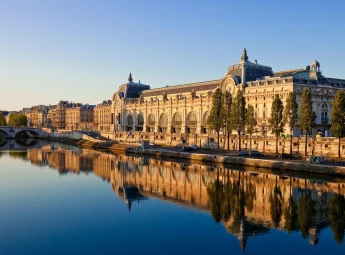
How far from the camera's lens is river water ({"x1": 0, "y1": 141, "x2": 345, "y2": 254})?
27.2 metres

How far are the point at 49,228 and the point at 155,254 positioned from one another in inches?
369

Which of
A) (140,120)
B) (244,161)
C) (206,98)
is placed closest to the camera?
(244,161)

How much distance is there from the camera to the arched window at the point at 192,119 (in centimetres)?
11352

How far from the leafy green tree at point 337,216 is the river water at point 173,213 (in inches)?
2.8

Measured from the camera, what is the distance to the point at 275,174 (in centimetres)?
5375

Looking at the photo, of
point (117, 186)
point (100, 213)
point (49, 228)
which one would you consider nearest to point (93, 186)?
point (117, 186)

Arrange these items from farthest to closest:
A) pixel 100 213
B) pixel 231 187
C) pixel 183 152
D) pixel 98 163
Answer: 1. pixel 183 152
2. pixel 98 163
3. pixel 231 187
4. pixel 100 213

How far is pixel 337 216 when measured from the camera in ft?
111

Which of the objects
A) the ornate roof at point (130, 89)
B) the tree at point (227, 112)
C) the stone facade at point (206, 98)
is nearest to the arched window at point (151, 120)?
the stone facade at point (206, 98)

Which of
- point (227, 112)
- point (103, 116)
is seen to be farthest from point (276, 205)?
point (103, 116)

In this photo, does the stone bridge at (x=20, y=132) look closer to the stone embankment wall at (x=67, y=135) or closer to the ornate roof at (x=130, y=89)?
the stone embankment wall at (x=67, y=135)

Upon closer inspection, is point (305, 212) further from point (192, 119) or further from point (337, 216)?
point (192, 119)

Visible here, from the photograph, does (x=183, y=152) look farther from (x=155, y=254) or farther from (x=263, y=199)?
(x=155, y=254)

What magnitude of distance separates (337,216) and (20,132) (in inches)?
6032
